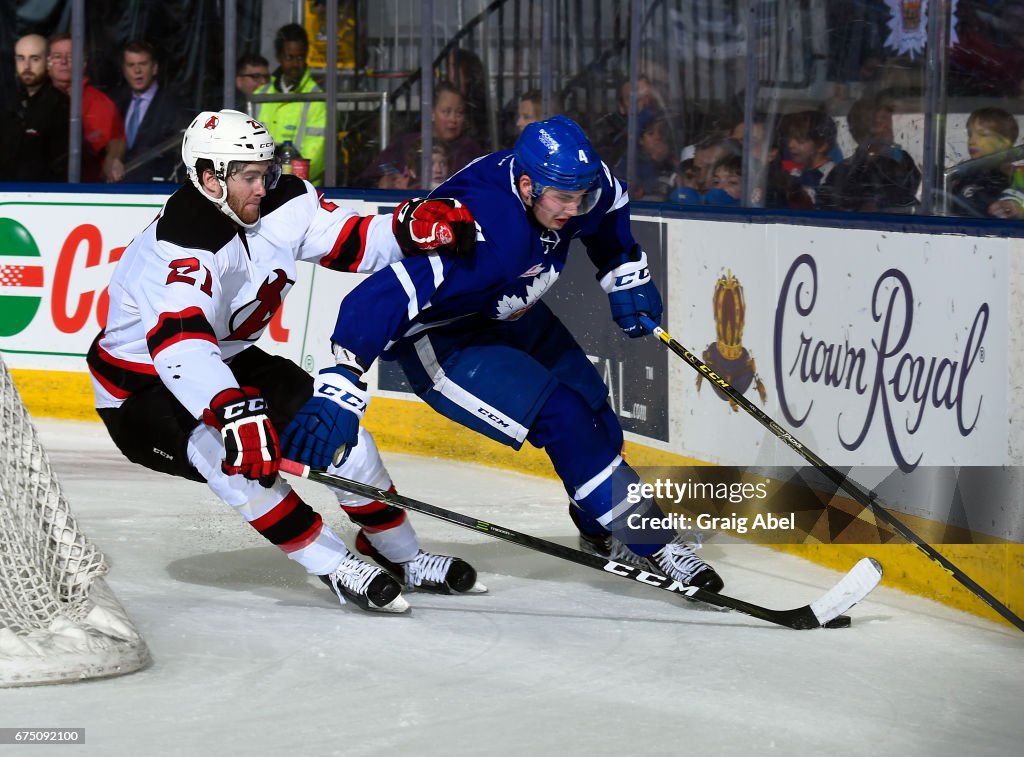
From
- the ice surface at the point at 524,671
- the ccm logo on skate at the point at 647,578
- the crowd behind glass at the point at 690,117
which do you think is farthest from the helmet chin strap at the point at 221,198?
the crowd behind glass at the point at 690,117

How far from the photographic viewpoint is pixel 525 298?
3.92 metres

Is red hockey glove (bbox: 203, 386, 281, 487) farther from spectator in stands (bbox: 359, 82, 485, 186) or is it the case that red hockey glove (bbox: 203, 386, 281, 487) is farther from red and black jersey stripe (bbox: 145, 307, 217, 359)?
spectator in stands (bbox: 359, 82, 485, 186)

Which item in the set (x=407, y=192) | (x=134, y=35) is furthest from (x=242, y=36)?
(x=407, y=192)

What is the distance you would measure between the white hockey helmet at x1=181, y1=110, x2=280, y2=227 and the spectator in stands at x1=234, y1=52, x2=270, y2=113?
304 cm

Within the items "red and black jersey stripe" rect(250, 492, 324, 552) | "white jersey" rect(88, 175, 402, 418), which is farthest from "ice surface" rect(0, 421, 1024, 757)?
"white jersey" rect(88, 175, 402, 418)

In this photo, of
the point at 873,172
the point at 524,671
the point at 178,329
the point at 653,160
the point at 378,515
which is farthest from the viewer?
the point at 653,160

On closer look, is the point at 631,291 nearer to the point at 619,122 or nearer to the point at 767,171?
the point at 767,171

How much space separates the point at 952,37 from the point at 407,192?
7.22ft

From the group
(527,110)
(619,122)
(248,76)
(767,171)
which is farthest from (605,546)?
(248,76)

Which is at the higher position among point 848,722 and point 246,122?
point 246,122

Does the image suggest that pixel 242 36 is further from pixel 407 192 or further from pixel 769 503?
pixel 769 503

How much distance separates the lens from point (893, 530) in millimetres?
4062

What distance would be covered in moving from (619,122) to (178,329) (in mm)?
2663

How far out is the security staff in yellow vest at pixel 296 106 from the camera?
661 cm
